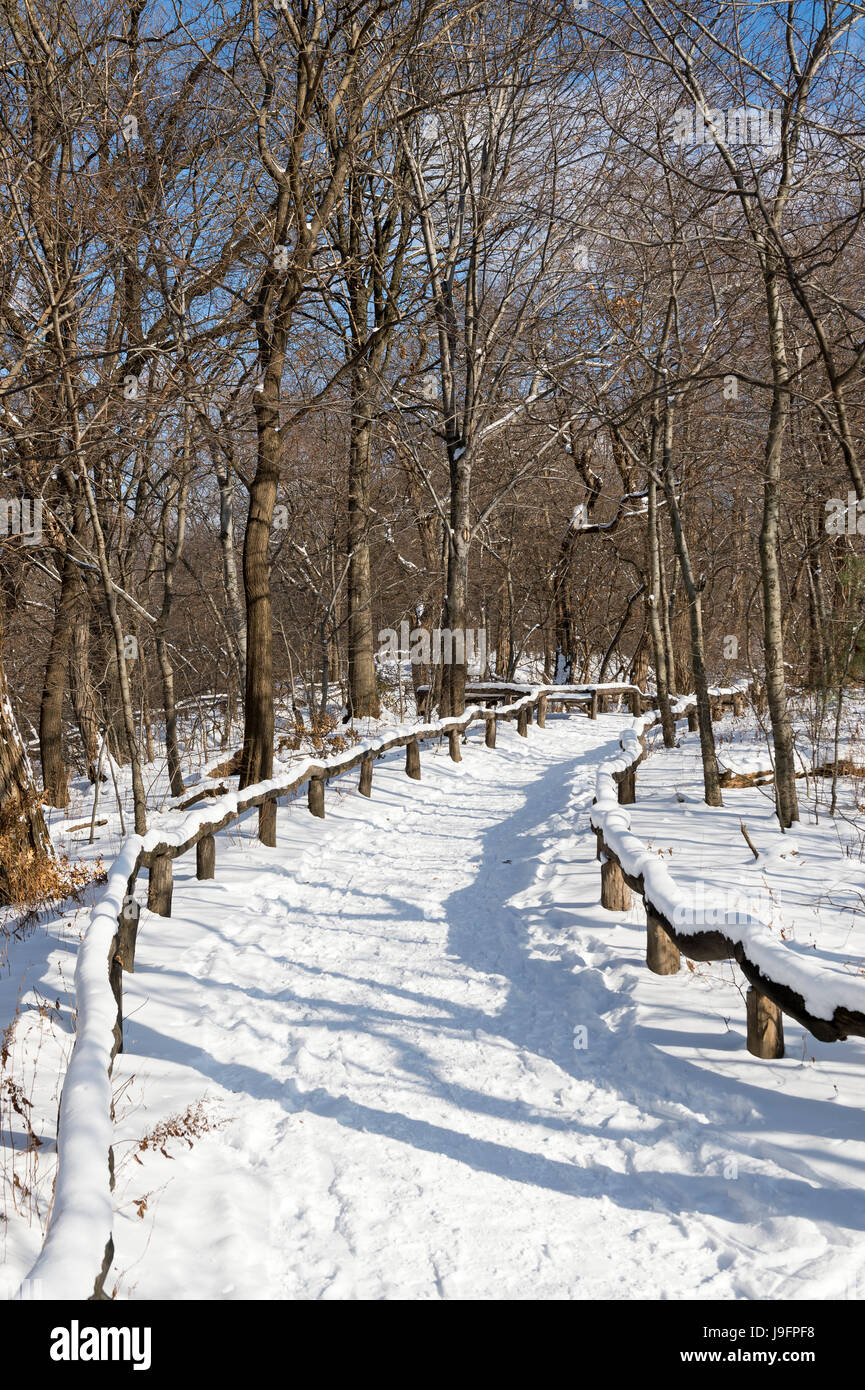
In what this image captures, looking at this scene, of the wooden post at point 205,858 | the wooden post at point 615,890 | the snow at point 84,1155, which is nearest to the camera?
the snow at point 84,1155

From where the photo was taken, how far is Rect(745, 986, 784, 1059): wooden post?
4.55 meters

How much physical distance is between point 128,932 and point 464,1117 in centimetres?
256

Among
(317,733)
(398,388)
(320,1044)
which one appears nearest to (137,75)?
(398,388)

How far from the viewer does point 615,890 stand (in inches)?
281

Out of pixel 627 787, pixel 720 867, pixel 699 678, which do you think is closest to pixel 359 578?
pixel 699 678

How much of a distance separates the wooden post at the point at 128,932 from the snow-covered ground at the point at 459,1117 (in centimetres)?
16

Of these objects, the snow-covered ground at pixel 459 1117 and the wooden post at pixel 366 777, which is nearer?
the snow-covered ground at pixel 459 1117

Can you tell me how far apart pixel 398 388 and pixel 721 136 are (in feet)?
33.0

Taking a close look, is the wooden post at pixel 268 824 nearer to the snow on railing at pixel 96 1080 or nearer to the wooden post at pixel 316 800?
the snow on railing at pixel 96 1080

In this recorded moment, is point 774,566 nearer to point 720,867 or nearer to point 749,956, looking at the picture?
point 720,867

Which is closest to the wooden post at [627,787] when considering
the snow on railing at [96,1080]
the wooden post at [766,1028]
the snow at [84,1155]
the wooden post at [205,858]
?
the snow on railing at [96,1080]

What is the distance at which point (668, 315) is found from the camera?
12.6 meters

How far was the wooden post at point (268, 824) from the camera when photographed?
367 inches
